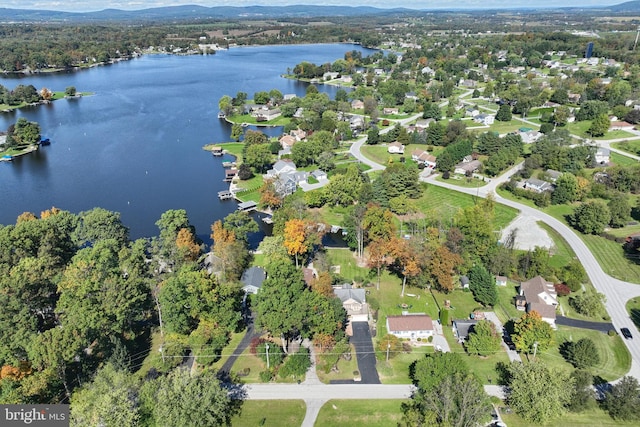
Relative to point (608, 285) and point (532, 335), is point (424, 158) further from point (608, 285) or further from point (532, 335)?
point (532, 335)

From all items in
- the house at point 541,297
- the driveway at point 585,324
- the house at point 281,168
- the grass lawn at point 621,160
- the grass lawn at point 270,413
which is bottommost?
the driveway at point 585,324

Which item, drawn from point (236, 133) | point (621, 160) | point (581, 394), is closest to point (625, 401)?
point (581, 394)

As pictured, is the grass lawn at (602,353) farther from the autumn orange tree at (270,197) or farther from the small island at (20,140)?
the small island at (20,140)

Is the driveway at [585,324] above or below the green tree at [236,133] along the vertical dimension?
below

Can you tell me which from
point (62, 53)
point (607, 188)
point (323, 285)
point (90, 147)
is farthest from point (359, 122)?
point (62, 53)

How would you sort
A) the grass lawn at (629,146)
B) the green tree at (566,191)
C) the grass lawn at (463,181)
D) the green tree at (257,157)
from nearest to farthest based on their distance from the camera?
1. the green tree at (566,191)
2. the grass lawn at (463,181)
3. the green tree at (257,157)
4. the grass lawn at (629,146)

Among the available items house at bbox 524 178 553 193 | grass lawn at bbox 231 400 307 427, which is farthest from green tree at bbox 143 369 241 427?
house at bbox 524 178 553 193

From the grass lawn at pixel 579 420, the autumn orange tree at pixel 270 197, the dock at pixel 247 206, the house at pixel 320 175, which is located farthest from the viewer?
the house at pixel 320 175

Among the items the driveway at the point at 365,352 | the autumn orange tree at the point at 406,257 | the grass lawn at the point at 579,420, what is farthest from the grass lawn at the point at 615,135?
the driveway at the point at 365,352
